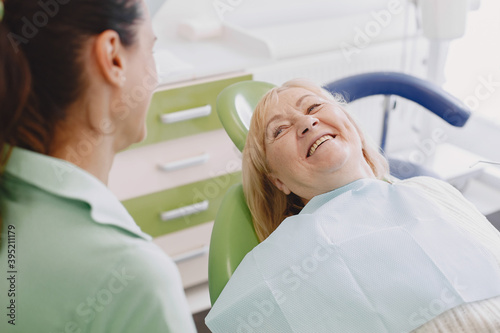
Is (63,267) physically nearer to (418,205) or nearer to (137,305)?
(137,305)

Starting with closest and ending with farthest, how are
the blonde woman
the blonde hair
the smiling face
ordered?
the blonde woman, the smiling face, the blonde hair

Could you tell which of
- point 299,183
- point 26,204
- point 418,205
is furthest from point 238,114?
point 26,204

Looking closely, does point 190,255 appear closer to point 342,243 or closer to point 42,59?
point 342,243

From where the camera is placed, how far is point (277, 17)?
2746mm

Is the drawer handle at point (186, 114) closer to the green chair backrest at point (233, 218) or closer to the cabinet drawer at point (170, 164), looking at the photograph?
the cabinet drawer at point (170, 164)

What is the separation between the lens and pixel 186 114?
2002 millimetres

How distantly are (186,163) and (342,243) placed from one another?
94 cm

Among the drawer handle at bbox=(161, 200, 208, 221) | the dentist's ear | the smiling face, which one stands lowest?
the drawer handle at bbox=(161, 200, 208, 221)

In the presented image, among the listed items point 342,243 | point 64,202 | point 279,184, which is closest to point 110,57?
point 64,202

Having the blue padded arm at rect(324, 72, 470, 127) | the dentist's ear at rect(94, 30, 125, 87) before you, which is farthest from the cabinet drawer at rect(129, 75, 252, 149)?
the dentist's ear at rect(94, 30, 125, 87)

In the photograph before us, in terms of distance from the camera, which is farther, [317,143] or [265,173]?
[265,173]

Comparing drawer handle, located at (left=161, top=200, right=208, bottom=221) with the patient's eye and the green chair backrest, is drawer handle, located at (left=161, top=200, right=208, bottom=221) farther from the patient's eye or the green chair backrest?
the patient's eye

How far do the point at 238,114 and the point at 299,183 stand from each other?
32 centimetres

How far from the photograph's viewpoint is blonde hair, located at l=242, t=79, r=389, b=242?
1.50 metres
